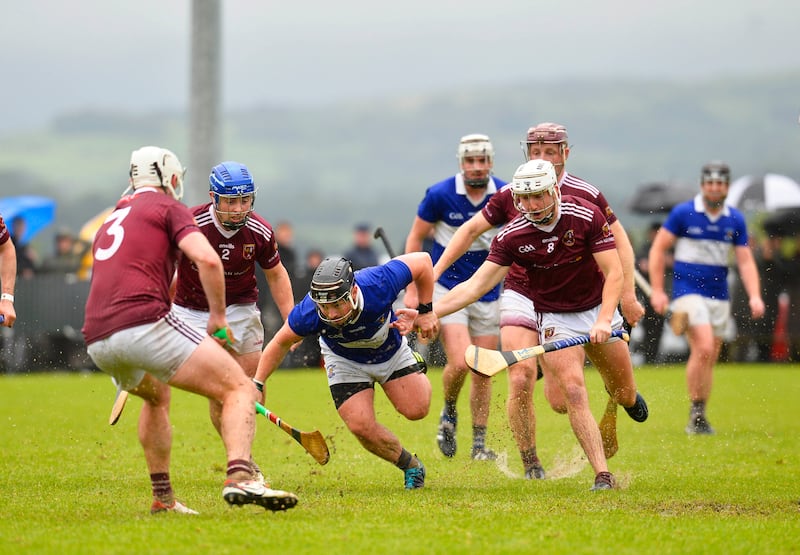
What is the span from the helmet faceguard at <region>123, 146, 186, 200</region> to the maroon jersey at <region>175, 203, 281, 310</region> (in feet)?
5.11

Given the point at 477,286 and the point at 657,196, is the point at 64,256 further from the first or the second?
the point at 477,286

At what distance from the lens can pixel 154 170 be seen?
7.17 metres

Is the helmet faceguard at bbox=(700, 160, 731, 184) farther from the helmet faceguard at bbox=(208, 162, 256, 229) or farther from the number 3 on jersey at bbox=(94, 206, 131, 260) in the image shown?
the number 3 on jersey at bbox=(94, 206, 131, 260)

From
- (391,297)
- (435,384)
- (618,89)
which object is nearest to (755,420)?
(435,384)

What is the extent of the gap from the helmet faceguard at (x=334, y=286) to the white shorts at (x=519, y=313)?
187 centimetres

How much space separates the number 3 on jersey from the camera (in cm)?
690

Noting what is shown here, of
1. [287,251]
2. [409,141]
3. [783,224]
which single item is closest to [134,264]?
[287,251]

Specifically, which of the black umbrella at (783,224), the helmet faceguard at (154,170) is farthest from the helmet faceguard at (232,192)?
the black umbrella at (783,224)

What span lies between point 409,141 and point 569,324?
103 meters

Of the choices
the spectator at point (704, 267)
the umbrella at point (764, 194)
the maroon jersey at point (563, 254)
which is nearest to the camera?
Answer: the maroon jersey at point (563, 254)

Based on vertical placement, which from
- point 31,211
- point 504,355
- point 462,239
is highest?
point 31,211

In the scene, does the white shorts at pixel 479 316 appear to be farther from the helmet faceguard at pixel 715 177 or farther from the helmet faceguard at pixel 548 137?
the helmet faceguard at pixel 715 177

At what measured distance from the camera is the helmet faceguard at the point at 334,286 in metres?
7.66

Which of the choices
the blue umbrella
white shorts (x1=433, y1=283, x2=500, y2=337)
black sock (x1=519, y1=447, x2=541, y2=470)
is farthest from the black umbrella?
black sock (x1=519, y1=447, x2=541, y2=470)
